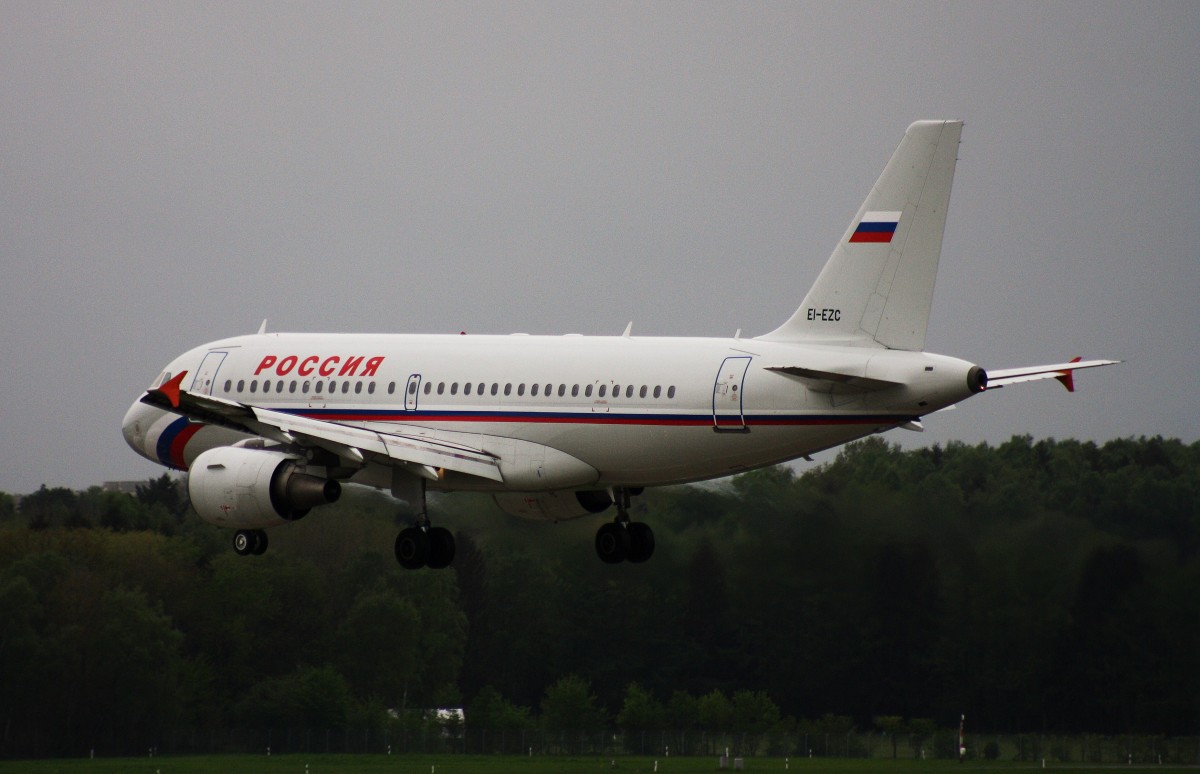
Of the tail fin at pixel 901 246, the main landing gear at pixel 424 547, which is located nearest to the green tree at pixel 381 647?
the main landing gear at pixel 424 547

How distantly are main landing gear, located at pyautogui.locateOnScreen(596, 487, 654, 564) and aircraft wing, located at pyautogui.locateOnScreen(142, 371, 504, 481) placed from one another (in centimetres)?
479

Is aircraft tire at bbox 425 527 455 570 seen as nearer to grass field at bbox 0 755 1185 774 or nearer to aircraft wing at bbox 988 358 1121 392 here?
aircraft wing at bbox 988 358 1121 392

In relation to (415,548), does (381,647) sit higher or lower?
higher

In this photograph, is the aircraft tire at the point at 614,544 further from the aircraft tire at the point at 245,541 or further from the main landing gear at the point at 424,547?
the aircraft tire at the point at 245,541

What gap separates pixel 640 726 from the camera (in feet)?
269

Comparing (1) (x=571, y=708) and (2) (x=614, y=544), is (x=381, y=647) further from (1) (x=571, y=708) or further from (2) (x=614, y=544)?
(2) (x=614, y=544)

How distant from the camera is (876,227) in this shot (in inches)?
1783

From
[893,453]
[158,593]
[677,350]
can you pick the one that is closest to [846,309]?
[677,350]

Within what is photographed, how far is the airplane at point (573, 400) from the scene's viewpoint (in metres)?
44.9

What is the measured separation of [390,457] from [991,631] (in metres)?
22.6

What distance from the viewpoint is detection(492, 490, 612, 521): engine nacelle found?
52500 millimetres

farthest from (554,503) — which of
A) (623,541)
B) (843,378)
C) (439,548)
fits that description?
(843,378)

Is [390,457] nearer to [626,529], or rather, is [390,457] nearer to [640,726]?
[626,529]

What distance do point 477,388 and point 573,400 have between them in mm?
2876
